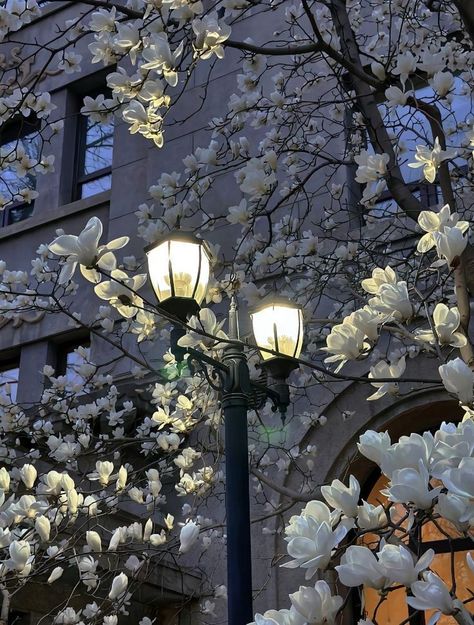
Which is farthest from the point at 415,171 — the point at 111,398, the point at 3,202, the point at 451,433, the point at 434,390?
the point at 451,433

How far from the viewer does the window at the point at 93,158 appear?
39.2 feet

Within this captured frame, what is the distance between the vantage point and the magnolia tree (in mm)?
2598

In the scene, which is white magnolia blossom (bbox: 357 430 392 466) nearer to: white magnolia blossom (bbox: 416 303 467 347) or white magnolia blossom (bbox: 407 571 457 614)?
white magnolia blossom (bbox: 407 571 457 614)

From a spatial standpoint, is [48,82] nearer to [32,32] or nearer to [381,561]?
[32,32]

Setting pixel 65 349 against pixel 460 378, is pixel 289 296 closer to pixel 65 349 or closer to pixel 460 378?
pixel 65 349

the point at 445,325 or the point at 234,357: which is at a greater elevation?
the point at 234,357

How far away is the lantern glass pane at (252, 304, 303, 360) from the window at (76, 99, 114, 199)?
278 inches

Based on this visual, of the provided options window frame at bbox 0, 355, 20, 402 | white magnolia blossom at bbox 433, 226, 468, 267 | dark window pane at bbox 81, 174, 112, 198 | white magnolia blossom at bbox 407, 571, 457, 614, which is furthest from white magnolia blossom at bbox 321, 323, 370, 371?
dark window pane at bbox 81, 174, 112, 198

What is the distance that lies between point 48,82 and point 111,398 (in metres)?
6.16

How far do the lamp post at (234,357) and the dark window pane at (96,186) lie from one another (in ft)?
22.8

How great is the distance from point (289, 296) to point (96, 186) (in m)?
4.92

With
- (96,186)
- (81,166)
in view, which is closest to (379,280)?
(96,186)

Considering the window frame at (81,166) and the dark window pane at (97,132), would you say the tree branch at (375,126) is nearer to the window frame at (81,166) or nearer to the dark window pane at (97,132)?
the window frame at (81,166)

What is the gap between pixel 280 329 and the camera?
5.10m
